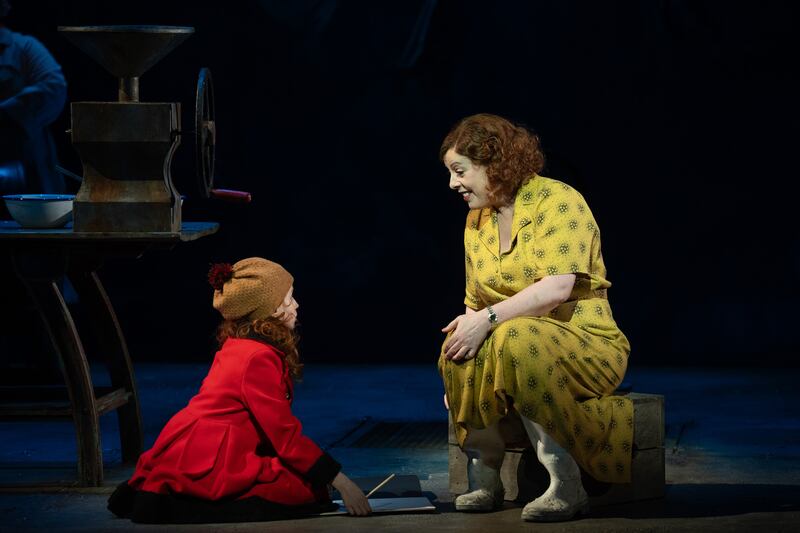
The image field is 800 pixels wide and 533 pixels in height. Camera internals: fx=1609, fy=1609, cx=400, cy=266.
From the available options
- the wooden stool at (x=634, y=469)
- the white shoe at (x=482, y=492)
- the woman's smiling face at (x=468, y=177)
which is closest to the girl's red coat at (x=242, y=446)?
the white shoe at (x=482, y=492)

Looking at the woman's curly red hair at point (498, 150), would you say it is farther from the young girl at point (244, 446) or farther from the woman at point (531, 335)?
the young girl at point (244, 446)

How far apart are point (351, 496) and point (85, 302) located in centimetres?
157

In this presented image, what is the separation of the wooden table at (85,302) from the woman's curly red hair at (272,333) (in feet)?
1.71

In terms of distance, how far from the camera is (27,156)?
8.68 m

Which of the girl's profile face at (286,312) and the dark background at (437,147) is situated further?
the dark background at (437,147)

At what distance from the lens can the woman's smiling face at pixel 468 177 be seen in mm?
5234

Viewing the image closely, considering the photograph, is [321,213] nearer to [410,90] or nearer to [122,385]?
[410,90]

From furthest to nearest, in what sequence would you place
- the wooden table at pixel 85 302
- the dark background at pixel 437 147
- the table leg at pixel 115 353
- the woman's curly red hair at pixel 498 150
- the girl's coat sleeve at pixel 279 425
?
the dark background at pixel 437 147 < the table leg at pixel 115 353 < the wooden table at pixel 85 302 < the woman's curly red hair at pixel 498 150 < the girl's coat sleeve at pixel 279 425

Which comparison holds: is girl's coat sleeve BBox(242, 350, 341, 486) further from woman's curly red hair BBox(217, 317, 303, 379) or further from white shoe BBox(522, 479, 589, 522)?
white shoe BBox(522, 479, 589, 522)

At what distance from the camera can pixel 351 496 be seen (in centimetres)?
499

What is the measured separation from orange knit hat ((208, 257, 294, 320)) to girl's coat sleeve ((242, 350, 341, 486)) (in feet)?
0.54

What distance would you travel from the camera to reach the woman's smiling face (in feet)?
17.2

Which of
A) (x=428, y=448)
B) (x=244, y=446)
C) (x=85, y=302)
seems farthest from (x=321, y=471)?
(x=428, y=448)

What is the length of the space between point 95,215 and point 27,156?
3342mm
